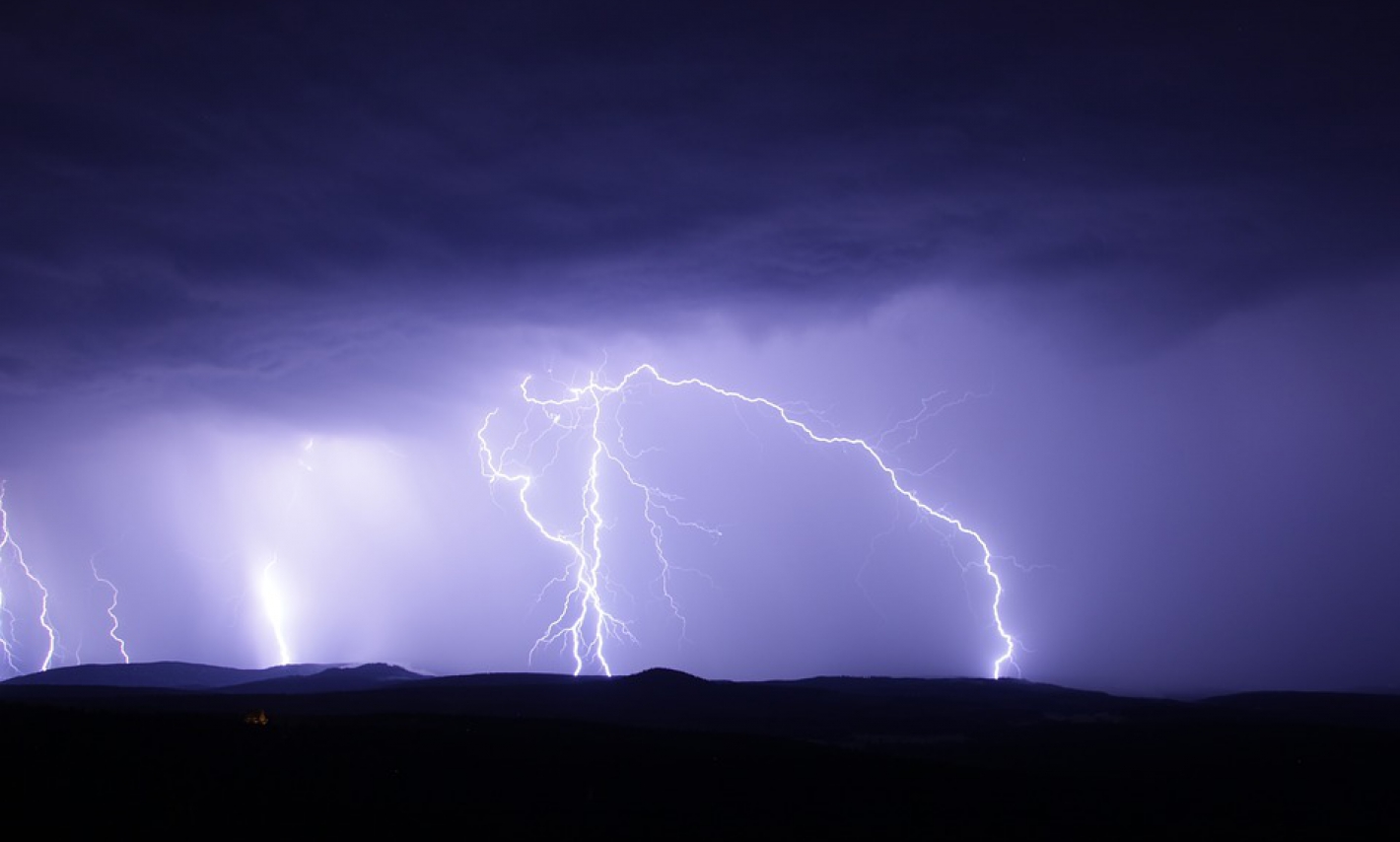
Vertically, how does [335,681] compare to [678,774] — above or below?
above

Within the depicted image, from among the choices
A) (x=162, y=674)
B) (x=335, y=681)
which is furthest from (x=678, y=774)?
(x=162, y=674)

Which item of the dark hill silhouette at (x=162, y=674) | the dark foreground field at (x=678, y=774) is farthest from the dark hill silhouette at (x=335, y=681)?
the dark foreground field at (x=678, y=774)

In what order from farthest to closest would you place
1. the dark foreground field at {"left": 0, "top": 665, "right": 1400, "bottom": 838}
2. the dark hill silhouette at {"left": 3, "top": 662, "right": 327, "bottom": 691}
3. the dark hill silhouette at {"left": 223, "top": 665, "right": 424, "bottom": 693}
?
the dark hill silhouette at {"left": 3, "top": 662, "right": 327, "bottom": 691}, the dark hill silhouette at {"left": 223, "top": 665, "right": 424, "bottom": 693}, the dark foreground field at {"left": 0, "top": 665, "right": 1400, "bottom": 838}

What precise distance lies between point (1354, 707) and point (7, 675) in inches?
2432

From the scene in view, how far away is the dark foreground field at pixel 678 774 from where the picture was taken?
11.8 metres

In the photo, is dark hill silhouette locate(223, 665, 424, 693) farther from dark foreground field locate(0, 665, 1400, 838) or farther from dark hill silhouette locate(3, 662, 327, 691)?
dark foreground field locate(0, 665, 1400, 838)

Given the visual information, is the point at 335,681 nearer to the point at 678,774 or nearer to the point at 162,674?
the point at 162,674

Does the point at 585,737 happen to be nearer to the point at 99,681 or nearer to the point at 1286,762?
the point at 1286,762

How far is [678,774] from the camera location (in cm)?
1473

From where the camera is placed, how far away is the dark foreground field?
11812 millimetres

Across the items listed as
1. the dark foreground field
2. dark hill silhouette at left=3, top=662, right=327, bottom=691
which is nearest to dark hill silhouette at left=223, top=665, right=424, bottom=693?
dark hill silhouette at left=3, top=662, right=327, bottom=691

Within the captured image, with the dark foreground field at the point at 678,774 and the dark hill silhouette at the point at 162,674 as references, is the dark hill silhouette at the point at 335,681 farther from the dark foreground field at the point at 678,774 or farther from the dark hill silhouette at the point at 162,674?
the dark foreground field at the point at 678,774

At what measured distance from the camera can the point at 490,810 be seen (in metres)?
12.2

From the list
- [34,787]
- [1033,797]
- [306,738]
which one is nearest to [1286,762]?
[1033,797]
